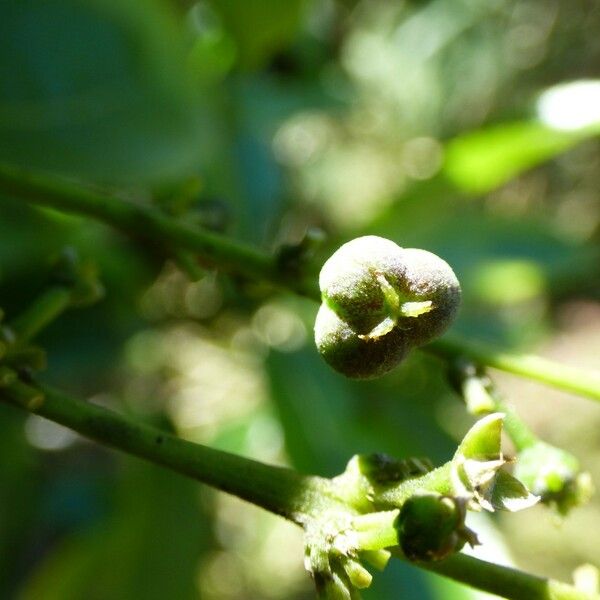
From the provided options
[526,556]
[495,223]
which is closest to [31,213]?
[495,223]

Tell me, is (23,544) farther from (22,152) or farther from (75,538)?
(22,152)

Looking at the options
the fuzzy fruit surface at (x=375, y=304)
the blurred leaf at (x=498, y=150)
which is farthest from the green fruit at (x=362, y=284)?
the blurred leaf at (x=498, y=150)

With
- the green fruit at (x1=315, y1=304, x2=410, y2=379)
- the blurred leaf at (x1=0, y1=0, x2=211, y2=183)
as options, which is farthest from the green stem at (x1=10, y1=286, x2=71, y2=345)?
the blurred leaf at (x1=0, y1=0, x2=211, y2=183)

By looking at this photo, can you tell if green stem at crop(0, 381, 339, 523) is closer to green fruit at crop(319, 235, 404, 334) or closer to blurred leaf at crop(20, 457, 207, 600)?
green fruit at crop(319, 235, 404, 334)

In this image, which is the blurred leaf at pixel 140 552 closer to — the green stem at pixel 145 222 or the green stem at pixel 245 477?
the green stem at pixel 145 222

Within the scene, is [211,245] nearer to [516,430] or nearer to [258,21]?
[516,430]

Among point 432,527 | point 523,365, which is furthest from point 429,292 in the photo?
point 523,365
